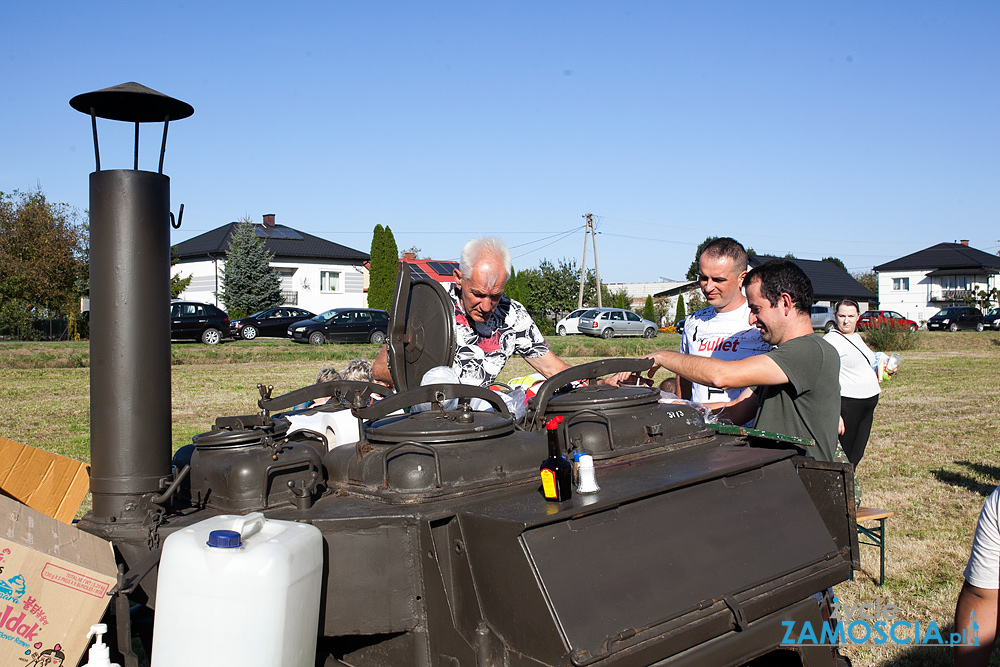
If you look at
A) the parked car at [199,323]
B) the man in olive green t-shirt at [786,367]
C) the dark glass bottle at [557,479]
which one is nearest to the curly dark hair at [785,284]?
the man in olive green t-shirt at [786,367]

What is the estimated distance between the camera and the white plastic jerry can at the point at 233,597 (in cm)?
203

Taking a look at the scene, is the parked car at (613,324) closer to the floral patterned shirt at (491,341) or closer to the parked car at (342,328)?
the parked car at (342,328)

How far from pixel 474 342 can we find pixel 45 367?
660 inches

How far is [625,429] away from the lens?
2979 mm

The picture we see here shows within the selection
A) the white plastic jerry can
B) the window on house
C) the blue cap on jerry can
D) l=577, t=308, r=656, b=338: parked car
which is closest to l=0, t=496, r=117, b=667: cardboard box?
the white plastic jerry can

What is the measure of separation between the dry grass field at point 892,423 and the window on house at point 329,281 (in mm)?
21238

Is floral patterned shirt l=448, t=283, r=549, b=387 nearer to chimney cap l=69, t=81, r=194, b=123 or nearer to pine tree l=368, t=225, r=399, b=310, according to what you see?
chimney cap l=69, t=81, r=194, b=123

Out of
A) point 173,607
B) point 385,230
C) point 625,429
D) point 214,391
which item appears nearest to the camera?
point 173,607

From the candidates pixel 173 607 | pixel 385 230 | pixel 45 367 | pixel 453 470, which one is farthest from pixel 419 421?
pixel 385 230

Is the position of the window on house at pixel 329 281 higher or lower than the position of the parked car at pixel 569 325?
higher

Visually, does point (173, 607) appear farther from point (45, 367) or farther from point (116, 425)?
point (45, 367)

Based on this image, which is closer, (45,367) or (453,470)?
(453,470)

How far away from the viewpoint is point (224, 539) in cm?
203

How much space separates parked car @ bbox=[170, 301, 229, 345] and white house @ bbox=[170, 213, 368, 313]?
54.4 feet
